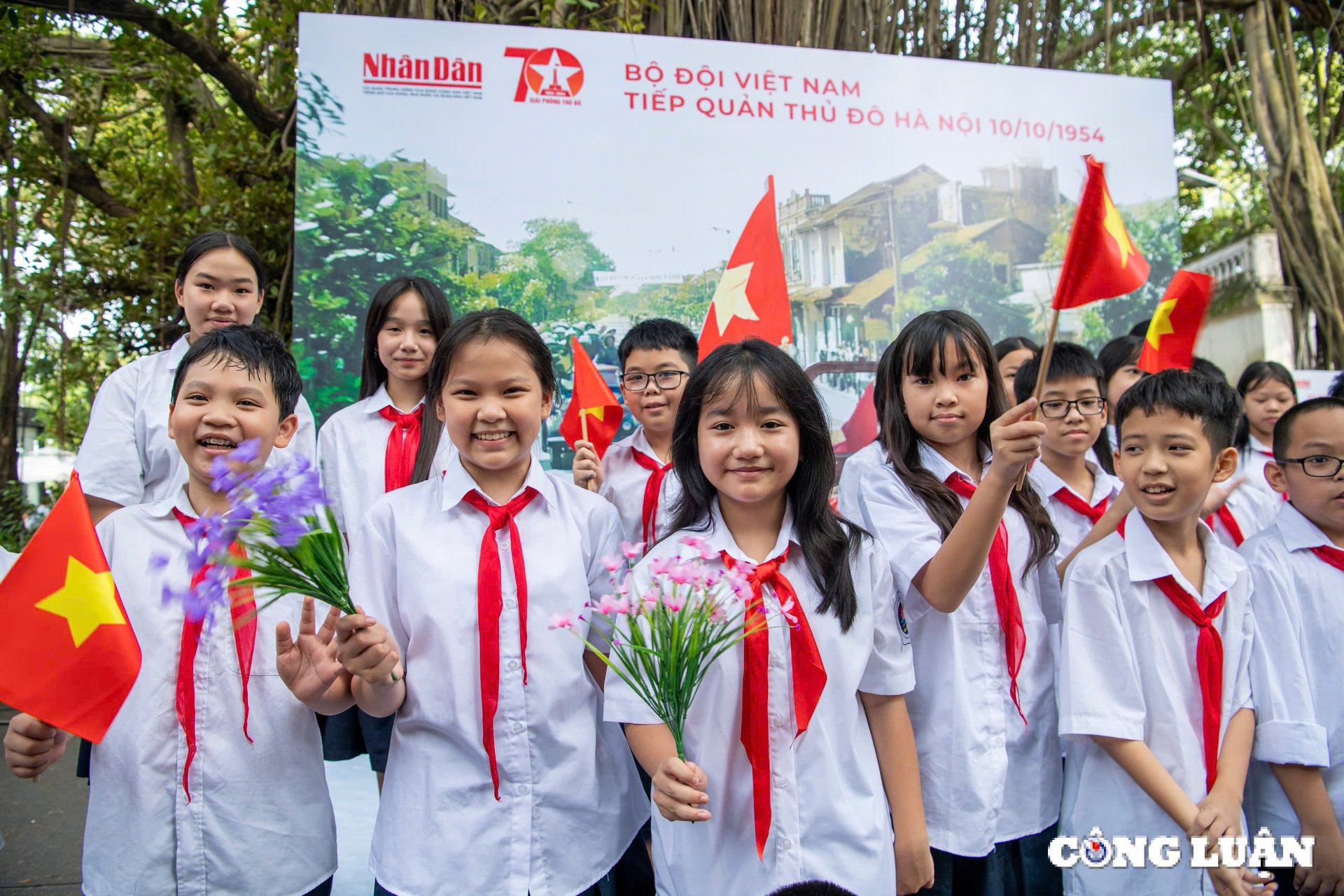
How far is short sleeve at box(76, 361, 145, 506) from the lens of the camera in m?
2.11

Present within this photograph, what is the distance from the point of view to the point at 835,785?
1.48 m

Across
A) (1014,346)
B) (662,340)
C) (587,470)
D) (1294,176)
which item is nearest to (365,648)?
(587,470)

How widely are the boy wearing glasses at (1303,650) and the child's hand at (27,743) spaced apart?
2144 millimetres

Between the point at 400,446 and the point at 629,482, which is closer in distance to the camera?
the point at 400,446

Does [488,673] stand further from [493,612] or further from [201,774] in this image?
[201,774]

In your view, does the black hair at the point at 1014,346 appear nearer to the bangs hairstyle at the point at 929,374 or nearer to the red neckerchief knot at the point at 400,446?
the bangs hairstyle at the point at 929,374

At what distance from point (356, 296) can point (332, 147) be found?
563mm

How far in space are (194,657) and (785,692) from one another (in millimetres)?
1006

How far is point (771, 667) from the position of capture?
1507 millimetres

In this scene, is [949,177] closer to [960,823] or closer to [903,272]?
[903,272]

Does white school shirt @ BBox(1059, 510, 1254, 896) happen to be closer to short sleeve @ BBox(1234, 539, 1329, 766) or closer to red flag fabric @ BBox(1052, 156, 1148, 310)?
short sleeve @ BBox(1234, 539, 1329, 766)

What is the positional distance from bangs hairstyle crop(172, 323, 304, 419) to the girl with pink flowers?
83 cm

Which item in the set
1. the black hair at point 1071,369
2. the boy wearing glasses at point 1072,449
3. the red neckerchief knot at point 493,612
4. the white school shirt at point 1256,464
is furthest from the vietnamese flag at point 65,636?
the white school shirt at point 1256,464

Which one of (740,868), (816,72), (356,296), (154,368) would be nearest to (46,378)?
(356,296)
